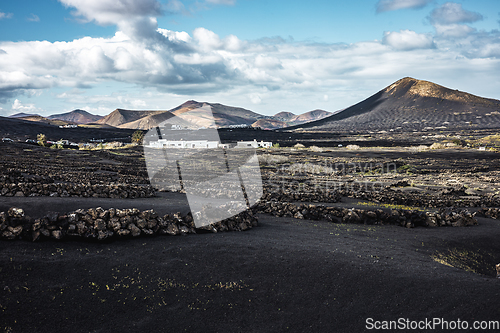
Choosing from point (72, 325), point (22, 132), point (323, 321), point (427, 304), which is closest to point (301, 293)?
point (323, 321)

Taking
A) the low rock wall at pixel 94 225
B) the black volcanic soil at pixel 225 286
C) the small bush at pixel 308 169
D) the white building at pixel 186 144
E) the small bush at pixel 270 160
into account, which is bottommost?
the small bush at pixel 308 169

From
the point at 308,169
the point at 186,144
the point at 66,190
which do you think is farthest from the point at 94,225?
the point at 186,144

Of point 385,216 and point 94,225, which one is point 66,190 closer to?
point 94,225

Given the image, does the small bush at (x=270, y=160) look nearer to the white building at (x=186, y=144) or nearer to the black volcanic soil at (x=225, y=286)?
the white building at (x=186, y=144)

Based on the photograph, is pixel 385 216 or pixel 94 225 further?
pixel 385 216

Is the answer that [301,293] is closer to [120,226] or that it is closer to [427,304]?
[427,304]

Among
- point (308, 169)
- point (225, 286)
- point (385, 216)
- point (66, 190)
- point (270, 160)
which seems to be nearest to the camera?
point (225, 286)

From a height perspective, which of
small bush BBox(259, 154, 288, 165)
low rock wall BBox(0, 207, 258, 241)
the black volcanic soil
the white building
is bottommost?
small bush BBox(259, 154, 288, 165)

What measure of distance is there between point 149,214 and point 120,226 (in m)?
0.87

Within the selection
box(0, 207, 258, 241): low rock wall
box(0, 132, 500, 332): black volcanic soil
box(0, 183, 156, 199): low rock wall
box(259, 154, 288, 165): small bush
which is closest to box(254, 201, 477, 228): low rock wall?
box(0, 132, 500, 332): black volcanic soil

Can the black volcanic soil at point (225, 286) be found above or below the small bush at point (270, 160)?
above

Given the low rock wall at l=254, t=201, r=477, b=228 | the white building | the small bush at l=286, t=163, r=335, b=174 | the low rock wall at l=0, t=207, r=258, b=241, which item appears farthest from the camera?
the white building

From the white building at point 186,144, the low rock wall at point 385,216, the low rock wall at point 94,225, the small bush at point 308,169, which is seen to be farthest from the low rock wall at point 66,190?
the white building at point 186,144

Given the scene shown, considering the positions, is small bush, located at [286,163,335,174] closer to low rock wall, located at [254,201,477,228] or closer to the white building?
low rock wall, located at [254,201,477,228]
